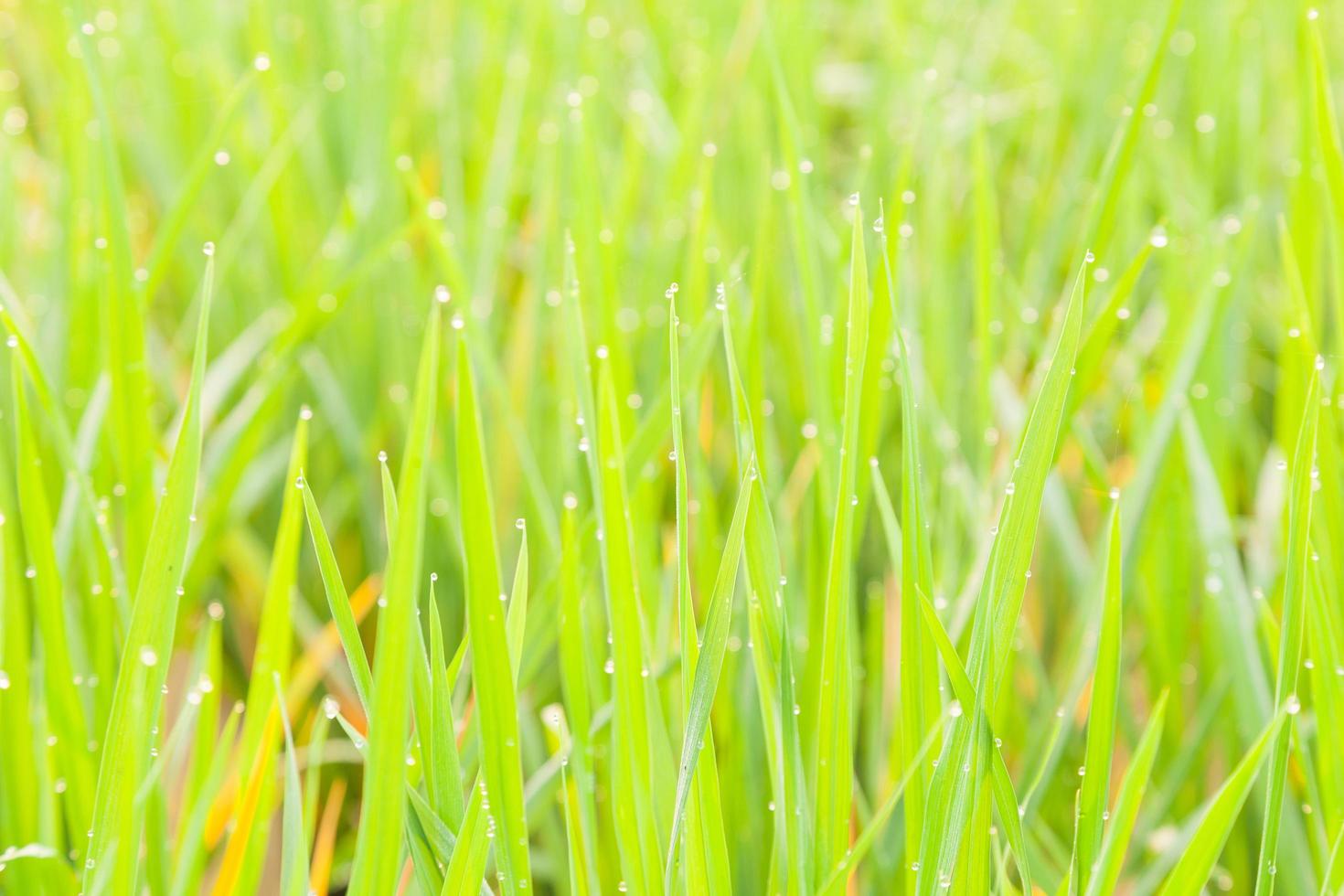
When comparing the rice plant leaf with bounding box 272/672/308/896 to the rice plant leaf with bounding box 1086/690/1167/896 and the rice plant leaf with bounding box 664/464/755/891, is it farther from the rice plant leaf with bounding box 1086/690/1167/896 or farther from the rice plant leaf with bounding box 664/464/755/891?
the rice plant leaf with bounding box 1086/690/1167/896

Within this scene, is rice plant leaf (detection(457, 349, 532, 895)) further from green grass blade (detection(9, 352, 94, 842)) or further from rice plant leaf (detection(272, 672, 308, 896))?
green grass blade (detection(9, 352, 94, 842))

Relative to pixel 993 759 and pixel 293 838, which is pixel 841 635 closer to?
pixel 993 759

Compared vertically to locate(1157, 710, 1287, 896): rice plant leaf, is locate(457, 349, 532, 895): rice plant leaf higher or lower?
higher

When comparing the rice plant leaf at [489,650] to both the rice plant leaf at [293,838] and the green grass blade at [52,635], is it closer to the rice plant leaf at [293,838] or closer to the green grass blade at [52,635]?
the rice plant leaf at [293,838]

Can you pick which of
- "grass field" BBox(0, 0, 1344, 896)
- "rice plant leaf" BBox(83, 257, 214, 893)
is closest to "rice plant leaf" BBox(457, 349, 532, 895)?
"grass field" BBox(0, 0, 1344, 896)

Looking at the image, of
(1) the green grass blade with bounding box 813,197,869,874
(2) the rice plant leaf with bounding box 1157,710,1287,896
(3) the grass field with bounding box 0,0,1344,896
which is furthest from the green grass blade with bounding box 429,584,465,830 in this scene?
(2) the rice plant leaf with bounding box 1157,710,1287,896

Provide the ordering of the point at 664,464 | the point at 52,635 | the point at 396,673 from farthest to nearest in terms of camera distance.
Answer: the point at 664,464 < the point at 52,635 < the point at 396,673

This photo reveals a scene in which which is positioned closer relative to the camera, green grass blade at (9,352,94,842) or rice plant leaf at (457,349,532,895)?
rice plant leaf at (457,349,532,895)

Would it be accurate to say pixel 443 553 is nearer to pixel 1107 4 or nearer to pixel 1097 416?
pixel 1097 416

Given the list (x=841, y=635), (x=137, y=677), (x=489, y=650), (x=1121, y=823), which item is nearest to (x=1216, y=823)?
(x=1121, y=823)
